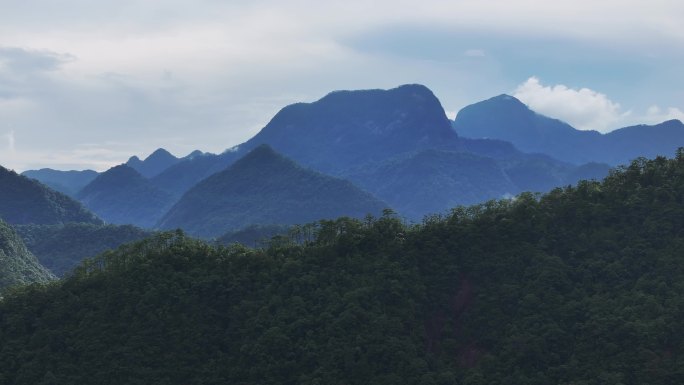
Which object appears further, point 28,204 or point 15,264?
point 28,204

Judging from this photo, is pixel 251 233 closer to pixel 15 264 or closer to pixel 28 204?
pixel 15 264

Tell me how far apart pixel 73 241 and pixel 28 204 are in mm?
40443

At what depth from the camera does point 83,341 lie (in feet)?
174

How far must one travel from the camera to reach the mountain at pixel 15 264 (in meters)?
92.9

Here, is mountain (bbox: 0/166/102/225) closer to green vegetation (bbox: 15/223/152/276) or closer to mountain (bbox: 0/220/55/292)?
green vegetation (bbox: 15/223/152/276)

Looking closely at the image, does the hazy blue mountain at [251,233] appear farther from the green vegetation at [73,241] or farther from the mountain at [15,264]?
the mountain at [15,264]

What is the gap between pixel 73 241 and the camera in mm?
145625

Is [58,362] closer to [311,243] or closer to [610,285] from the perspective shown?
[311,243]

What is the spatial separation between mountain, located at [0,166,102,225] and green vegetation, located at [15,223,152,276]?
21.6 m

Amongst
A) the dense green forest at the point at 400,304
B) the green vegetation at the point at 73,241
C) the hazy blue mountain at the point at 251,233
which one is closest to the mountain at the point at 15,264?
the green vegetation at the point at 73,241

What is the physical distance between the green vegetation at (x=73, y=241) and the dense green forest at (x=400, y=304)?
265ft

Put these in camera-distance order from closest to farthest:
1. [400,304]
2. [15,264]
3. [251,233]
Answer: [400,304]
[15,264]
[251,233]

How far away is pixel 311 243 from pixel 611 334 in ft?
78.1

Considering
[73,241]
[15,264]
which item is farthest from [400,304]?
[73,241]
